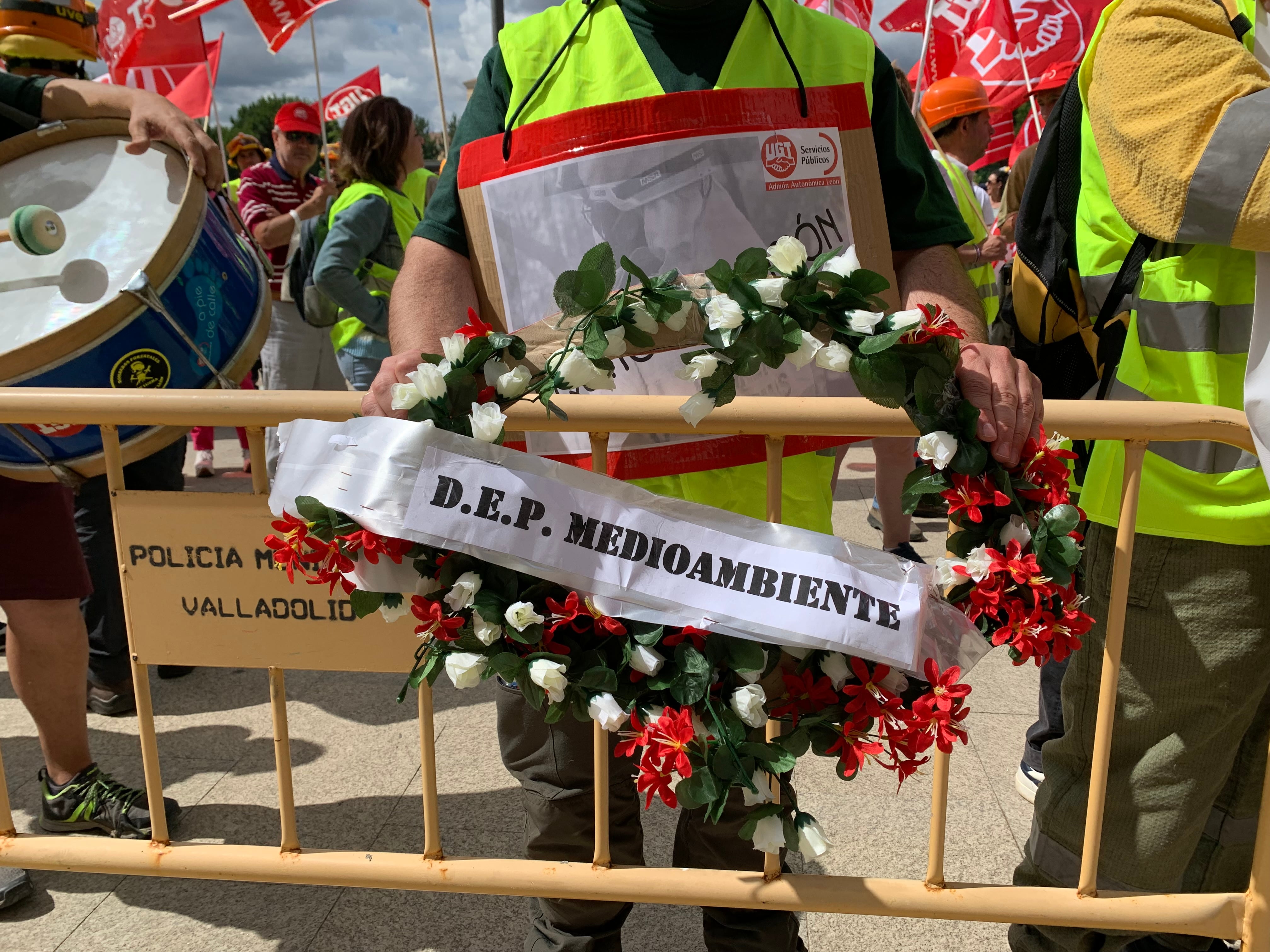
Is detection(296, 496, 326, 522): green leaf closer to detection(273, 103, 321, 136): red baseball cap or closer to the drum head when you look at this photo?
the drum head

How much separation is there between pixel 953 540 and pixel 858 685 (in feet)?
0.82

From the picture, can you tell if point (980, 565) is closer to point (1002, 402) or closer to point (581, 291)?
point (1002, 402)

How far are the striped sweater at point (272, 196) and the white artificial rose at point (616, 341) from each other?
4.45m

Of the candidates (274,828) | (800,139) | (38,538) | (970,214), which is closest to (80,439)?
(38,538)

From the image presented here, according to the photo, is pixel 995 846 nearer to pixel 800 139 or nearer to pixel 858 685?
pixel 858 685

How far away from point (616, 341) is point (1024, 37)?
820 cm

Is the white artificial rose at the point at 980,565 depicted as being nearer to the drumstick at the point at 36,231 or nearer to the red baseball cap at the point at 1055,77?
the drumstick at the point at 36,231

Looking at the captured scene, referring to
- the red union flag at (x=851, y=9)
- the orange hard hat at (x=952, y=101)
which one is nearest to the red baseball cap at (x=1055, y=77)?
the red union flag at (x=851, y=9)

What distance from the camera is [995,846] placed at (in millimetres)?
2480

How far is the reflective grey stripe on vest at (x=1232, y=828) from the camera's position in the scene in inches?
Answer: 66.9

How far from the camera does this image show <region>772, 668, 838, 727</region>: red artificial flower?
1410 millimetres

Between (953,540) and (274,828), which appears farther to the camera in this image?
(274,828)

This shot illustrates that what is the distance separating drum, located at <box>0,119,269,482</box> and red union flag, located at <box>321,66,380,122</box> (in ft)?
31.2

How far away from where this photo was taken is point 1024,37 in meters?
8.02
